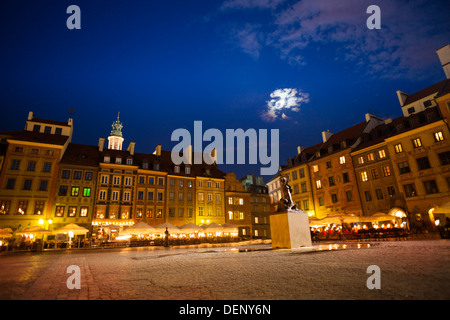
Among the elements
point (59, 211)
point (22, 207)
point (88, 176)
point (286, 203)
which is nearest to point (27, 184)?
point (22, 207)

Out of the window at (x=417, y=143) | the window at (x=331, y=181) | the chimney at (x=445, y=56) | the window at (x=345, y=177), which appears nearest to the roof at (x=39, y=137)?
the window at (x=331, y=181)

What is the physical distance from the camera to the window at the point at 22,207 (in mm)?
30312

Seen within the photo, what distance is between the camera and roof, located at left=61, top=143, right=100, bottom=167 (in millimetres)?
35625

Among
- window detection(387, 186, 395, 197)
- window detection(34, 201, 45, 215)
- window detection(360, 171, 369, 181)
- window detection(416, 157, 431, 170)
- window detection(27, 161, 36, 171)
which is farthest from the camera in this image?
window detection(360, 171, 369, 181)

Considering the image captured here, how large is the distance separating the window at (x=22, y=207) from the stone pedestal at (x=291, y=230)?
110ft

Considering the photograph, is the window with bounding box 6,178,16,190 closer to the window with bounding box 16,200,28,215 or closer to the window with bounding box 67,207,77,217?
the window with bounding box 16,200,28,215

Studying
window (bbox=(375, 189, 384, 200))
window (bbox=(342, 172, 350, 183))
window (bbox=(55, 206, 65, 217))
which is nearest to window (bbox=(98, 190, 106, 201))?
window (bbox=(55, 206, 65, 217))

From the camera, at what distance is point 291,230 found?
1339 centimetres

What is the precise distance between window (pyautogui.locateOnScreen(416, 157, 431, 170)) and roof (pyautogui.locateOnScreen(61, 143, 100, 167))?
44214 mm

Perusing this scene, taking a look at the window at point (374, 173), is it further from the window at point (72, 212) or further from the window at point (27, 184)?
the window at point (27, 184)

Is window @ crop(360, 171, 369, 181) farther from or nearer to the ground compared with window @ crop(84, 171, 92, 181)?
nearer to the ground

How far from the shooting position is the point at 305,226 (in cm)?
1397
